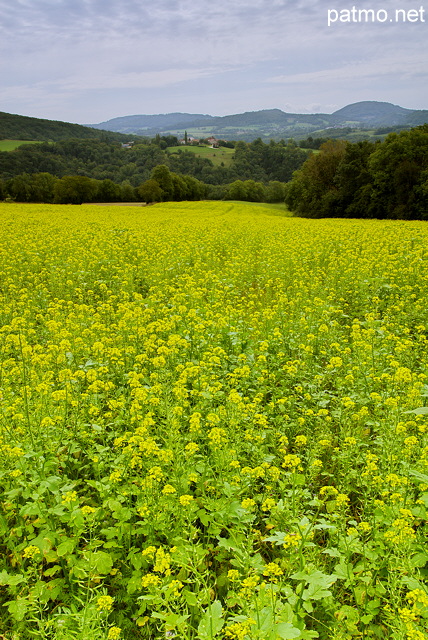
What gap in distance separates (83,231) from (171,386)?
16815 millimetres

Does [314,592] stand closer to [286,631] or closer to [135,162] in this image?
[286,631]

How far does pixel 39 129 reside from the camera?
151m

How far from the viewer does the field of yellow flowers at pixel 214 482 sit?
269 centimetres

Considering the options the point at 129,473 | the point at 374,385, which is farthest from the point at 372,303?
the point at 129,473

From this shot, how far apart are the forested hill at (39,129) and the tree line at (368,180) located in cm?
10651

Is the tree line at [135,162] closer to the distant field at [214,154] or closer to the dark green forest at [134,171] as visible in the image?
the dark green forest at [134,171]

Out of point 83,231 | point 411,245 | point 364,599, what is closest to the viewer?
point 364,599

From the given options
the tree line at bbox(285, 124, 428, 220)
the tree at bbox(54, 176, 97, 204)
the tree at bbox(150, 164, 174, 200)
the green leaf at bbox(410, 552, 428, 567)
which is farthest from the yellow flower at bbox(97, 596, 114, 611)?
the tree at bbox(150, 164, 174, 200)

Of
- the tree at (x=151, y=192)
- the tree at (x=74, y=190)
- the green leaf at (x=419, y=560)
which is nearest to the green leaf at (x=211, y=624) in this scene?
the green leaf at (x=419, y=560)

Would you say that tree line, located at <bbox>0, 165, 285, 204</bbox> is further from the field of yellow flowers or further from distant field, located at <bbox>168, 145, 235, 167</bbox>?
the field of yellow flowers

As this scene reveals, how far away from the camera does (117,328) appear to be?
7328 mm

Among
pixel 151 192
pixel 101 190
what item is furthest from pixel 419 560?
pixel 101 190

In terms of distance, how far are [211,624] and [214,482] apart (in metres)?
1.42

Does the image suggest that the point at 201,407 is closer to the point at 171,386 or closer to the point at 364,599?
the point at 171,386
